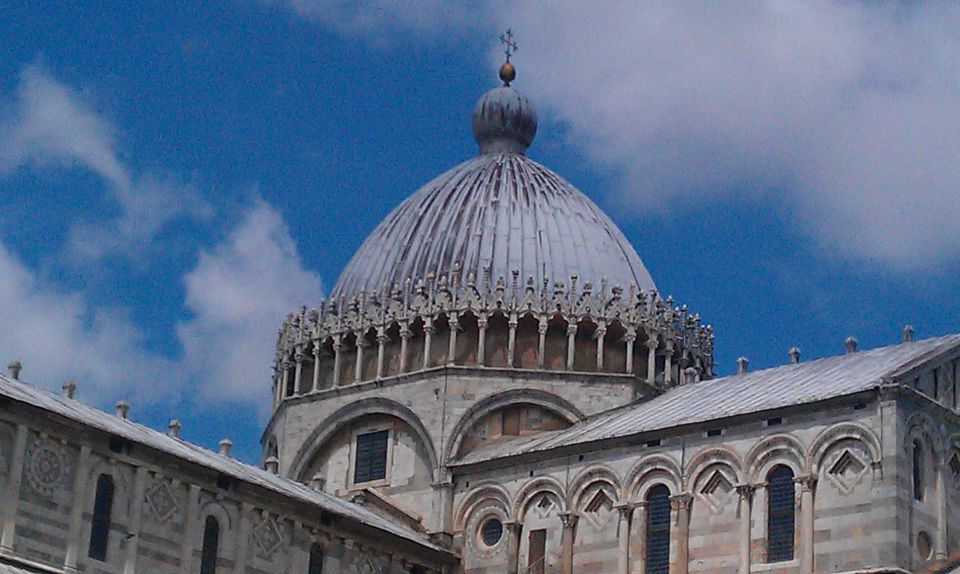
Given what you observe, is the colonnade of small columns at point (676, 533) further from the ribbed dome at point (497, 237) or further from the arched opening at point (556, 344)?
the ribbed dome at point (497, 237)

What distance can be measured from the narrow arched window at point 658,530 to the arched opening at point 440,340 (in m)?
9.18

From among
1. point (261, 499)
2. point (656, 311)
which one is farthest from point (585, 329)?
point (261, 499)

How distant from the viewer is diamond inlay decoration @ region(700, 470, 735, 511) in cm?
4197

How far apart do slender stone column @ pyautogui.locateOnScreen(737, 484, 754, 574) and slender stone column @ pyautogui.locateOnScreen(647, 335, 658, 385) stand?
31.5ft

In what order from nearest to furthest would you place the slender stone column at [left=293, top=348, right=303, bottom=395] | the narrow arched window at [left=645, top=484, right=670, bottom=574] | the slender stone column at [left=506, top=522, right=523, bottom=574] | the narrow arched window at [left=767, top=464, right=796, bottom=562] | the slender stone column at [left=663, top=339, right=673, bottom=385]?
the narrow arched window at [left=767, top=464, right=796, bottom=562], the narrow arched window at [left=645, top=484, right=670, bottom=574], the slender stone column at [left=506, top=522, right=523, bottom=574], the slender stone column at [left=663, top=339, right=673, bottom=385], the slender stone column at [left=293, top=348, right=303, bottom=395]

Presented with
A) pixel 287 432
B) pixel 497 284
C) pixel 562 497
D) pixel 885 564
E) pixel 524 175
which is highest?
pixel 524 175

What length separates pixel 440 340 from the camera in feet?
167

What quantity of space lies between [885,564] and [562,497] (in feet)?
29.8

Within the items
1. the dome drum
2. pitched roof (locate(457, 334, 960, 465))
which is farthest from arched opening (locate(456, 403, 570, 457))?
the dome drum

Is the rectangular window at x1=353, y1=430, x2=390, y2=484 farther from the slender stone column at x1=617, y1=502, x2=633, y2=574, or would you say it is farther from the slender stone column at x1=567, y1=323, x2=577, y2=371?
the slender stone column at x1=617, y1=502, x2=633, y2=574

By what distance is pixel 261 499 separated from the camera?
41.3 meters

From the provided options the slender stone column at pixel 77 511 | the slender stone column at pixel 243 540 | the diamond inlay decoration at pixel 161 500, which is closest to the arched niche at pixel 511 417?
the slender stone column at pixel 243 540

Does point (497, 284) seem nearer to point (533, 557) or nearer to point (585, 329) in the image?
point (585, 329)

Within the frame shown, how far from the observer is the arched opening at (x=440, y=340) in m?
50.5
